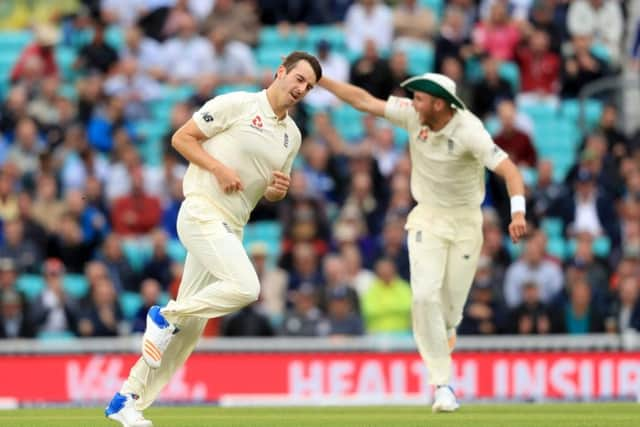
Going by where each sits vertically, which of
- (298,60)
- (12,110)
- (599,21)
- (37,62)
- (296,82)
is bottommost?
(296,82)

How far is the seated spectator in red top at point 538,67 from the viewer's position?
22.2 m

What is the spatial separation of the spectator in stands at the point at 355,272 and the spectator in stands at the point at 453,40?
3576 millimetres

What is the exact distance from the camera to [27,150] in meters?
20.8

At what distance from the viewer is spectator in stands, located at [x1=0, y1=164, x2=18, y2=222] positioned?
65.1 ft

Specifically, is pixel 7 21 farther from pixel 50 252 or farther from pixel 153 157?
pixel 50 252

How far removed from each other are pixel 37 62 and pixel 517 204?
Answer: 37.0 ft

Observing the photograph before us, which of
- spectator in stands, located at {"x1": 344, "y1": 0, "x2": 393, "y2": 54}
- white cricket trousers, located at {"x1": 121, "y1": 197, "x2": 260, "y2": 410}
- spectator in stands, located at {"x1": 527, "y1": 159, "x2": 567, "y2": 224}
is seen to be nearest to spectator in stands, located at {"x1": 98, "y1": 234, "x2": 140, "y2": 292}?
spectator in stands, located at {"x1": 527, "y1": 159, "x2": 567, "y2": 224}

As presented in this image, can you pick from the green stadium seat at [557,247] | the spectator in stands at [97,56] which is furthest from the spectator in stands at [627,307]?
the spectator in stands at [97,56]

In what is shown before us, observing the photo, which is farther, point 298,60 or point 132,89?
point 132,89

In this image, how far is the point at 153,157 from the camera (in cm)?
2139

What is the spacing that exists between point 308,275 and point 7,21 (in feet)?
25.3

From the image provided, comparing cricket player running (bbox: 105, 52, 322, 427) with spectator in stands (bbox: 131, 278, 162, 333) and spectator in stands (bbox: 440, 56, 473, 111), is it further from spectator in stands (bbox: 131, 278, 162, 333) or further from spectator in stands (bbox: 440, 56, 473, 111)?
spectator in stands (bbox: 440, 56, 473, 111)

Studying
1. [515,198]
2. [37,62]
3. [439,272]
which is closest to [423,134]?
[439,272]

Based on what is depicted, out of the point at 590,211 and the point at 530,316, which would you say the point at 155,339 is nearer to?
the point at 530,316
